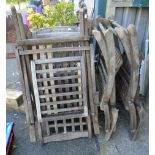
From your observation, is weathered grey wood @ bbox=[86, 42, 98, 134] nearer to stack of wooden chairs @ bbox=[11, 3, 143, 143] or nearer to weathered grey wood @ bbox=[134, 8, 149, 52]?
stack of wooden chairs @ bbox=[11, 3, 143, 143]

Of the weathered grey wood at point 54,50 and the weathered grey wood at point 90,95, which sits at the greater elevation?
the weathered grey wood at point 54,50

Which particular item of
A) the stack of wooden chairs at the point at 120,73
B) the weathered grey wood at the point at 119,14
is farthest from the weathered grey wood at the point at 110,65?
the weathered grey wood at the point at 119,14

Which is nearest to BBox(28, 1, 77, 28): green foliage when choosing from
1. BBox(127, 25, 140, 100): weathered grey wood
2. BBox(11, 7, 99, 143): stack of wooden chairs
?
BBox(11, 7, 99, 143): stack of wooden chairs

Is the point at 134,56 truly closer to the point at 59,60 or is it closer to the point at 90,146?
the point at 59,60

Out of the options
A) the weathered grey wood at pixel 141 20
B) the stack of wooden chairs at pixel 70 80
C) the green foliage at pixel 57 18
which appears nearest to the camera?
the stack of wooden chairs at pixel 70 80

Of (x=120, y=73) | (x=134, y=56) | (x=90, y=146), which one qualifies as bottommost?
(x=90, y=146)

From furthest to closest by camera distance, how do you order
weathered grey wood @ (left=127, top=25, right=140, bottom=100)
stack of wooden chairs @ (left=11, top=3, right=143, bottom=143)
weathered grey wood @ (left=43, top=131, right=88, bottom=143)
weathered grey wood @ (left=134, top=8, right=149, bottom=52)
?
1. weathered grey wood @ (left=134, top=8, right=149, bottom=52)
2. weathered grey wood @ (left=43, top=131, right=88, bottom=143)
3. stack of wooden chairs @ (left=11, top=3, right=143, bottom=143)
4. weathered grey wood @ (left=127, top=25, right=140, bottom=100)

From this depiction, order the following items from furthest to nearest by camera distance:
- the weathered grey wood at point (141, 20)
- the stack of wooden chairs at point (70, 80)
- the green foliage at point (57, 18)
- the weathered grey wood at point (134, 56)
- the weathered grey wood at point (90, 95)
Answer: the green foliage at point (57, 18) → the weathered grey wood at point (141, 20) → the weathered grey wood at point (90, 95) → the stack of wooden chairs at point (70, 80) → the weathered grey wood at point (134, 56)

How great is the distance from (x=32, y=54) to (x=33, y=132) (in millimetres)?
1031

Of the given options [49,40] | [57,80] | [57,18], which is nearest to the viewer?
[49,40]

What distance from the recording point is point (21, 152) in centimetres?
248

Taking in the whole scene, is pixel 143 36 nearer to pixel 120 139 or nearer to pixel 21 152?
pixel 120 139

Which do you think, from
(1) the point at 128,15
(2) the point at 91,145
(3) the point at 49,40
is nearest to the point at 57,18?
(1) the point at 128,15

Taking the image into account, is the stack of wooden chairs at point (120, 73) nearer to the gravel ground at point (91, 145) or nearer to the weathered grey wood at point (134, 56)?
the weathered grey wood at point (134, 56)
